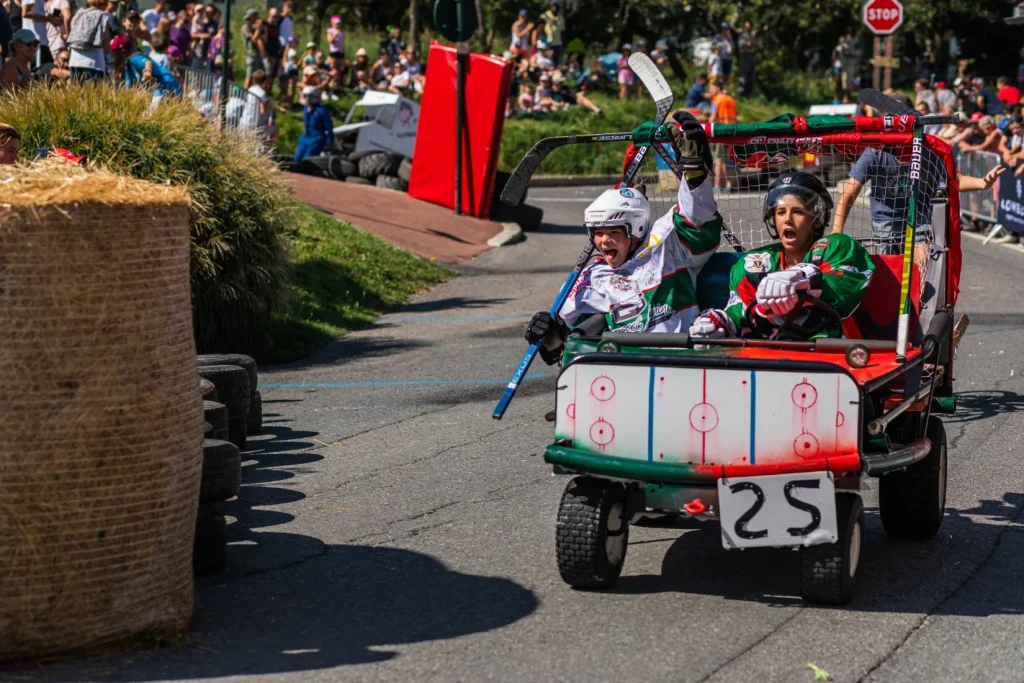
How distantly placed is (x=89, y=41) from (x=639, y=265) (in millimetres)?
11477

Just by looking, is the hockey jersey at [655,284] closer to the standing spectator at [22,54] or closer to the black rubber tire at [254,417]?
the black rubber tire at [254,417]

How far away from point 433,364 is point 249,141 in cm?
278

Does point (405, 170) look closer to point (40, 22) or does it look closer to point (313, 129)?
point (313, 129)

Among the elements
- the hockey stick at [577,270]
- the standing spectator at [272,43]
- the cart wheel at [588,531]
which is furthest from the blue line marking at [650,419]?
the standing spectator at [272,43]

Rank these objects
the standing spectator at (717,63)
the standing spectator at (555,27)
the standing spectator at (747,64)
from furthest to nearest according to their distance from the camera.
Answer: the standing spectator at (747,64), the standing spectator at (555,27), the standing spectator at (717,63)

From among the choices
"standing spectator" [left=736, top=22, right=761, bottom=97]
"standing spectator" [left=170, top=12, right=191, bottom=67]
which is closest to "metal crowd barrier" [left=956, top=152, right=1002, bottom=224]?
"standing spectator" [left=170, top=12, right=191, bottom=67]

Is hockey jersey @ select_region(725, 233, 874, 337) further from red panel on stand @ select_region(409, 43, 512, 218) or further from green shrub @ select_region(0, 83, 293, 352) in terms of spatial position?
red panel on stand @ select_region(409, 43, 512, 218)

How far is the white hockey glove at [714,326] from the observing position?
20.4 feet

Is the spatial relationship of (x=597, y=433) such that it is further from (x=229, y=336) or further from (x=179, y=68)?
(x=179, y=68)

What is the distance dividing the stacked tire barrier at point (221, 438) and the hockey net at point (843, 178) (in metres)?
2.54

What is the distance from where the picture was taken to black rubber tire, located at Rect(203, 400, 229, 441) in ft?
24.4

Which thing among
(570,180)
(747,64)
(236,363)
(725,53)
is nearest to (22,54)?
(236,363)

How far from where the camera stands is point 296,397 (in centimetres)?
1065

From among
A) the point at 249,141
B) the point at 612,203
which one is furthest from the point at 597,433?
the point at 249,141
